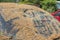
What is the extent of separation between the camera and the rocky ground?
5324 millimetres

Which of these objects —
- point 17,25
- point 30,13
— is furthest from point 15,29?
point 30,13

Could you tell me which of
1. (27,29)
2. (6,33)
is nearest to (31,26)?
(27,29)

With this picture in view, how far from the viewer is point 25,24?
5.34 m

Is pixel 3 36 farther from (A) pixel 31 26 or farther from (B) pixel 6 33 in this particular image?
(A) pixel 31 26

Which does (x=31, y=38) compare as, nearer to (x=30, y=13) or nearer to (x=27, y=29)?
(x=27, y=29)

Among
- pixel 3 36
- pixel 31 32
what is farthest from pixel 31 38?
pixel 3 36

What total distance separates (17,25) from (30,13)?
1.24 feet

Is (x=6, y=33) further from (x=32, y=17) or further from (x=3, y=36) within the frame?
(x=32, y=17)

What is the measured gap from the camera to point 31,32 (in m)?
5.32

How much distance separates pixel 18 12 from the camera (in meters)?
5.51

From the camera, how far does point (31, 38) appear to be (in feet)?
17.4

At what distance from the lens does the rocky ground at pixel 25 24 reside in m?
5.32

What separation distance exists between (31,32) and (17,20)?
306mm

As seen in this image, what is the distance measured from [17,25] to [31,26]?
8.8 inches
